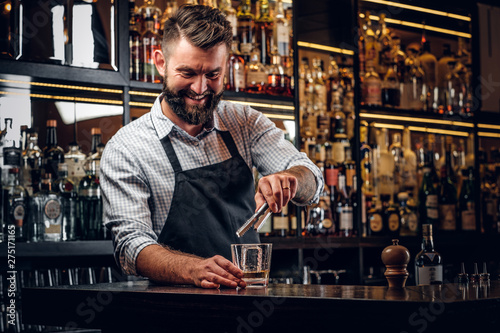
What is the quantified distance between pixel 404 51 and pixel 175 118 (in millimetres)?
→ 2230

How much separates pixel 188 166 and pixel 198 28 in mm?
405

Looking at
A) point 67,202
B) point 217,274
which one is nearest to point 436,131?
point 67,202

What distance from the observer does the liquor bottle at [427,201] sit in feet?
12.0

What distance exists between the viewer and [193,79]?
1.92 meters

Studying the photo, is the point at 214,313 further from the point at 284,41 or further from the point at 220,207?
the point at 284,41

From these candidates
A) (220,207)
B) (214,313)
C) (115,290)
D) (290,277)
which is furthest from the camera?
(290,277)

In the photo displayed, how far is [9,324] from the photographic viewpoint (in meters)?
2.31

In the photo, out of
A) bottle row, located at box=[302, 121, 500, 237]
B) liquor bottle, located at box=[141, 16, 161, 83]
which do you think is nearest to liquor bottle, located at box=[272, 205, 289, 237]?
bottle row, located at box=[302, 121, 500, 237]

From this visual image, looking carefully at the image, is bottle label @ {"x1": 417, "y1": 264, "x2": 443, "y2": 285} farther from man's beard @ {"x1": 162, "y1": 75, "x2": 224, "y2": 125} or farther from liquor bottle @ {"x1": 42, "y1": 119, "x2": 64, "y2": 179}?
liquor bottle @ {"x1": 42, "y1": 119, "x2": 64, "y2": 179}

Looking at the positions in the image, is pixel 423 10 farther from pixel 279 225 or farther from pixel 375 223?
pixel 279 225

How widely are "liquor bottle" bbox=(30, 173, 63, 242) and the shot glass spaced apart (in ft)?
4.09

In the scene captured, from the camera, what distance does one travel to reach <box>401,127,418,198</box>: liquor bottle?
373 cm

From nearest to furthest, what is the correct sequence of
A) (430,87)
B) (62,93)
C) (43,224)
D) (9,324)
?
(9,324)
(43,224)
(62,93)
(430,87)

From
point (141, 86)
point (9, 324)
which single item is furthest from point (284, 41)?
point (9, 324)
